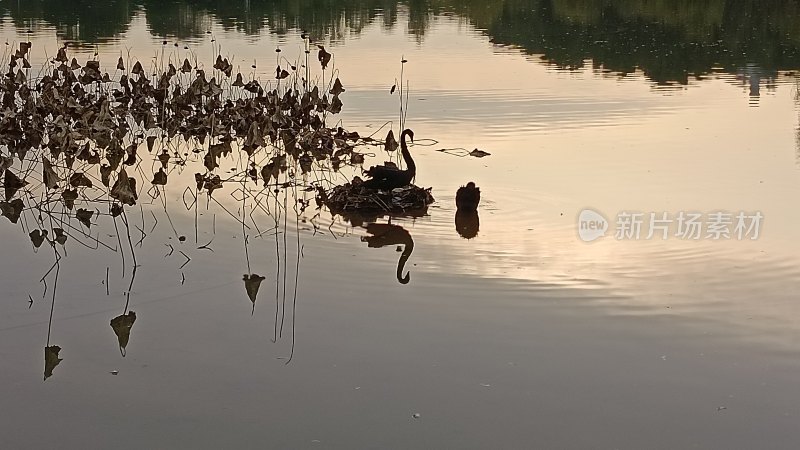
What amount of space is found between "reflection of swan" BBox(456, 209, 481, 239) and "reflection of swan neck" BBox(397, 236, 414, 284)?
398 mm

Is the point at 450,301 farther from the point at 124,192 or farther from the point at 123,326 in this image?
the point at 124,192

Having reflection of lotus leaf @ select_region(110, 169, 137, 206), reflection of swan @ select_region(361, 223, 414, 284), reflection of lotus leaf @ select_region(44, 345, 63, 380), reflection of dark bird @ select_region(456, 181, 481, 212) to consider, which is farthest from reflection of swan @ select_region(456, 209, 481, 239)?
reflection of lotus leaf @ select_region(44, 345, 63, 380)

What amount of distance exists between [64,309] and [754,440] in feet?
12.4

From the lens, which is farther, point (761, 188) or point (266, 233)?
point (761, 188)

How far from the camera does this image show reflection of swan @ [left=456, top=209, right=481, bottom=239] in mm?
8141

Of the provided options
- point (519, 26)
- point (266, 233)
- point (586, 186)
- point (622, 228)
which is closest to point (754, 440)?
point (622, 228)

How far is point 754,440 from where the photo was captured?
4688mm

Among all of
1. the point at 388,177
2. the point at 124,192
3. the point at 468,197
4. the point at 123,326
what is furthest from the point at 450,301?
the point at 124,192

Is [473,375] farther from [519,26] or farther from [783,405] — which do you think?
[519,26]

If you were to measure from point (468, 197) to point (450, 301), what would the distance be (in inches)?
80.4

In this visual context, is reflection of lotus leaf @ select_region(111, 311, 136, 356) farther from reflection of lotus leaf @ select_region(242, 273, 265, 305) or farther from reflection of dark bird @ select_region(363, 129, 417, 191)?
reflection of dark bird @ select_region(363, 129, 417, 191)

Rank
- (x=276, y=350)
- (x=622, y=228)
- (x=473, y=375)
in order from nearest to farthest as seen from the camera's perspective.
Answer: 1. (x=473, y=375)
2. (x=276, y=350)
3. (x=622, y=228)

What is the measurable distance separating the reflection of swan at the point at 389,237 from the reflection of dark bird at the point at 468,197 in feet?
1.70

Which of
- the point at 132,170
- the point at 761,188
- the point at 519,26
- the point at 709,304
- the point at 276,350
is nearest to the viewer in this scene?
the point at 276,350
